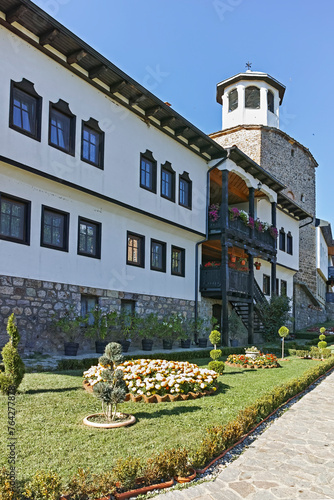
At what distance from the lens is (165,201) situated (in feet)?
52.9

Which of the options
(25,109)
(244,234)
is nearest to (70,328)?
(25,109)

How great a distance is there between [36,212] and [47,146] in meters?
1.71

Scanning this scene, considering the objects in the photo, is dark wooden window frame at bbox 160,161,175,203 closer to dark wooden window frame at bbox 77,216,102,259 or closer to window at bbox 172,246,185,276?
window at bbox 172,246,185,276

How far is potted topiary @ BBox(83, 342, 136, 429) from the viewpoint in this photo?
5.51m

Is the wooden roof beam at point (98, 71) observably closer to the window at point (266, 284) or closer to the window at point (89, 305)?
the window at point (89, 305)

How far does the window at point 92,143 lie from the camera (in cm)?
1287

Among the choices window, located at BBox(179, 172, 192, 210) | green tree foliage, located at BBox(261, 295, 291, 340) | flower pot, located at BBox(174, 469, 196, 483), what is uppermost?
window, located at BBox(179, 172, 192, 210)

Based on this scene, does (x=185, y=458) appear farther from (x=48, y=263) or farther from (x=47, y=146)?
(x=47, y=146)

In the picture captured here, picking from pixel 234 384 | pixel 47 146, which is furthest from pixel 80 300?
pixel 234 384

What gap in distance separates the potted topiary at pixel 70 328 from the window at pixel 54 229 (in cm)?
177

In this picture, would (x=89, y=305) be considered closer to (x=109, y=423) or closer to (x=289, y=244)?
(x=109, y=423)

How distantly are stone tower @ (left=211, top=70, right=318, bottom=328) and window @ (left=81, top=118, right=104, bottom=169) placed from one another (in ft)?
53.6

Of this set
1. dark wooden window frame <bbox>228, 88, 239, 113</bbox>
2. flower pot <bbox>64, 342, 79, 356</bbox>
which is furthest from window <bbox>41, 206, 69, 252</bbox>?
dark wooden window frame <bbox>228, 88, 239, 113</bbox>

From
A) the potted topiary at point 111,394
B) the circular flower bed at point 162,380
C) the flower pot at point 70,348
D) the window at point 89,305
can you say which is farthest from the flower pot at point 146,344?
the potted topiary at point 111,394
